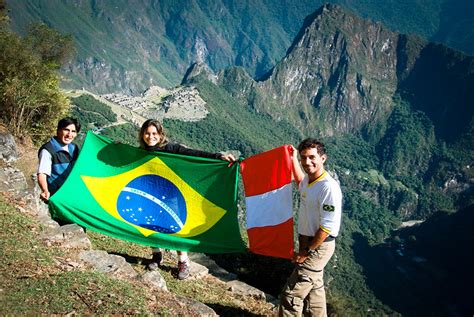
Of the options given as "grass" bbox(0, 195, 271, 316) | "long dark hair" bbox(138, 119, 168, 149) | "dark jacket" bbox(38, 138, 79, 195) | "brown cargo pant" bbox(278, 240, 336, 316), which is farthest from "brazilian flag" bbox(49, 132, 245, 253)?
"brown cargo pant" bbox(278, 240, 336, 316)

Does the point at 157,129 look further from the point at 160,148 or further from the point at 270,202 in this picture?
the point at 270,202

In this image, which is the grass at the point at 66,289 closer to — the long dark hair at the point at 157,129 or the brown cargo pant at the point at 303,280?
the brown cargo pant at the point at 303,280

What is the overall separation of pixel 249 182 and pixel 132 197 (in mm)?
2924

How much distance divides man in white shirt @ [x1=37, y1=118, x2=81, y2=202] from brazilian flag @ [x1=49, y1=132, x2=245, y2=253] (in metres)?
0.18

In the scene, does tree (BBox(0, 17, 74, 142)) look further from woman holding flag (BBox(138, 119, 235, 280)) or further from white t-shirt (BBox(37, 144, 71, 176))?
woman holding flag (BBox(138, 119, 235, 280))

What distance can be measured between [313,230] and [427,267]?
5793 inches

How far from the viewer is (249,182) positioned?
8.39 meters

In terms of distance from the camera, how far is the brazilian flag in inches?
341

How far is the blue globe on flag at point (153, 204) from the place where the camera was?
8852 mm

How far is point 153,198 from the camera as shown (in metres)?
9.05

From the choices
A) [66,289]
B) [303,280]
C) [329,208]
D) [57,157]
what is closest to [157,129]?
[57,157]

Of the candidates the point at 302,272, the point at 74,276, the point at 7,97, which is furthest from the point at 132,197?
the point at 7,97

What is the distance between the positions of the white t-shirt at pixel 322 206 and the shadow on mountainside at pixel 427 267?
11244cm

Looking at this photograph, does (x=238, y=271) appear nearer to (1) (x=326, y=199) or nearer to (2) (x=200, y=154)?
(2) (x=200, y=154)
